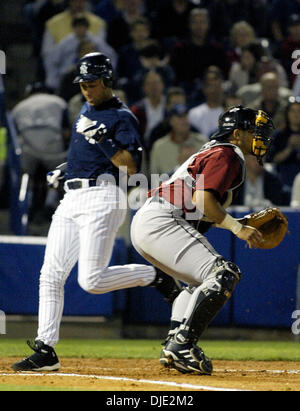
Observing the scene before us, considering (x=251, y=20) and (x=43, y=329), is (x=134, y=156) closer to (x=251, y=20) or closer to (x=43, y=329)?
(x=43, y=329)

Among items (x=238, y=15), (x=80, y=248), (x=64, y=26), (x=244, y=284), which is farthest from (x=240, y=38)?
(x=80, y=248)

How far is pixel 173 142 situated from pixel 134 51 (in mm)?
2461

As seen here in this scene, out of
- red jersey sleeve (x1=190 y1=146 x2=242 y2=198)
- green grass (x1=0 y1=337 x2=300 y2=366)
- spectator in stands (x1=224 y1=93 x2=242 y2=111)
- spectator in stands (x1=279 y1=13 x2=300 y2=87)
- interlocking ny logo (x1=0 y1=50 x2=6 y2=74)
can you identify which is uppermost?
spectator in stands (x1=279 y1=13 x2=300 y2=87)

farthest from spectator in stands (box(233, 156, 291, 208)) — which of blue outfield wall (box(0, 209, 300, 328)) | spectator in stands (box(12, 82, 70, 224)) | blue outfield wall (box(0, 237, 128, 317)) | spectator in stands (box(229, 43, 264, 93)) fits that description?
spectator in stands (box(229, 43, 264, 93))

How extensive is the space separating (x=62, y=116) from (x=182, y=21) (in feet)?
11.2

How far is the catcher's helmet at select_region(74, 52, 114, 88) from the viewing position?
6.32m

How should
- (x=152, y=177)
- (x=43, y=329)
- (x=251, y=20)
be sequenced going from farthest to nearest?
(x=251, y=20), (x=152, y=177), (x=43, y=329)

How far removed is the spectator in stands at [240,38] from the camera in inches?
503

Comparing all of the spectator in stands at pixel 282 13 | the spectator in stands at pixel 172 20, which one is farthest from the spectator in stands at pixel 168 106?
the spectator in stands at pixel 282 13

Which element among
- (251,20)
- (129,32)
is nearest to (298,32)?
(251,20)

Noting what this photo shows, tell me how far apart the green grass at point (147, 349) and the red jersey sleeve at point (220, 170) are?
2257 millimetres

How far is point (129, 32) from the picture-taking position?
13.0 meters

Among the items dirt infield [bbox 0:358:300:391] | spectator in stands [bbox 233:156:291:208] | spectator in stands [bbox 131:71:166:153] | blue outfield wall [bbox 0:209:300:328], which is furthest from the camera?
spectator in stands [bbox 131:71:166:153]

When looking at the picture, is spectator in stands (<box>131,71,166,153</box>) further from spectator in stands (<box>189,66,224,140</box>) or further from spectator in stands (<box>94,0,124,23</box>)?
spectator in stands (<box>94,0,124,23</box>)
